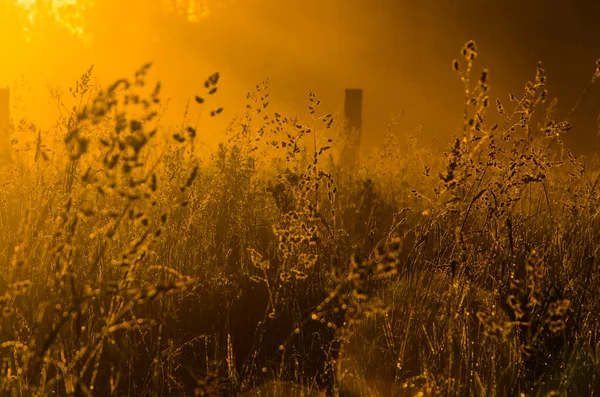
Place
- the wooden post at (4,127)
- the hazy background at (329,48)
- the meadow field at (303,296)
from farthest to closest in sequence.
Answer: the hazy background at (329,48) → the wooden post at (4,127) → the meadow field at (303,296)

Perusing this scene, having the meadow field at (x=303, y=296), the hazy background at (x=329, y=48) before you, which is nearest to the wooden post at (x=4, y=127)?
the meadow field at (x=303, y=296)

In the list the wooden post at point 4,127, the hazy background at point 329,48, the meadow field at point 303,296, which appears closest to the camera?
the meadow field at point 303,296

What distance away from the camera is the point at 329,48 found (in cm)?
2105

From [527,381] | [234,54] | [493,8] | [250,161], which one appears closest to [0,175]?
[250,161]

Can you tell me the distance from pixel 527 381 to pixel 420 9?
17.3 meters

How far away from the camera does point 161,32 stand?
2253 cm

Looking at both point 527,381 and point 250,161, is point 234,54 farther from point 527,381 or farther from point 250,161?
point 527,381

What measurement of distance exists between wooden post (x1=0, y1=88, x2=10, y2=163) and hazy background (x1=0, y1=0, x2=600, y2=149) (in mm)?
10210

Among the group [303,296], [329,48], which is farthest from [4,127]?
[329,48]

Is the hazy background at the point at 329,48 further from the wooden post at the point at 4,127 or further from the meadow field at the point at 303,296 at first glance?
the meadow field at the point at 303,296

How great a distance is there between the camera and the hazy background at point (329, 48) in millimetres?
17078

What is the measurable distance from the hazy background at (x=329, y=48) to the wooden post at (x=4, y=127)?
1021 cm

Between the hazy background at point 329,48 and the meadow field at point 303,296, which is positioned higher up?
the hazy background at point 329,48

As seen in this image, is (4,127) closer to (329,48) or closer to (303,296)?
(303,296)
